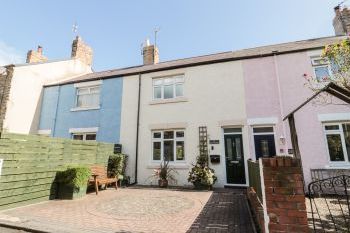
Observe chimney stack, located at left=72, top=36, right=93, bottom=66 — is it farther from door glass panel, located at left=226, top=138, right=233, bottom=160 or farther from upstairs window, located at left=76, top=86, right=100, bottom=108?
door glass panel, located at left=226, top=138, right=233, bottom=160

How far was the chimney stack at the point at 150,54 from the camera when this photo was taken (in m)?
17.1

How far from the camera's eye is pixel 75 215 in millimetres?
6023

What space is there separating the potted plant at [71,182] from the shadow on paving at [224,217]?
4663mm

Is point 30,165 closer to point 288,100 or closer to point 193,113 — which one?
point 193,113

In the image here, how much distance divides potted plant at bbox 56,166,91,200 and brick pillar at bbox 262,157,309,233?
7.06 meters

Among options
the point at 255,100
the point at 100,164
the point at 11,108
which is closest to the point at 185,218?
the point at 100,164

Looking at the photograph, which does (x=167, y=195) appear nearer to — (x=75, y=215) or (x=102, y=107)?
(x=75, y=215)

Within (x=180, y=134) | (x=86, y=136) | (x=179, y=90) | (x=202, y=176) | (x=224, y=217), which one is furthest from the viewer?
(x=86, y=136)

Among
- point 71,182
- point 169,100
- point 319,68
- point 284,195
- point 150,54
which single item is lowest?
point 71,182

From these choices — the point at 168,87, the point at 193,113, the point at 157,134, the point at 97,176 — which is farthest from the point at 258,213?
the point at 168,87

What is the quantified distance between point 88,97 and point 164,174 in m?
7.62

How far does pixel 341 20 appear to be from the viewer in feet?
45.2

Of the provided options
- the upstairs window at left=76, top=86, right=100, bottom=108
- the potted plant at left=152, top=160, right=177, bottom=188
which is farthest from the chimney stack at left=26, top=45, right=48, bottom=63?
the potted plant at left=152, top=160, right=177, bottom=188

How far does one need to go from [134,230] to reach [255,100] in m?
8.43
